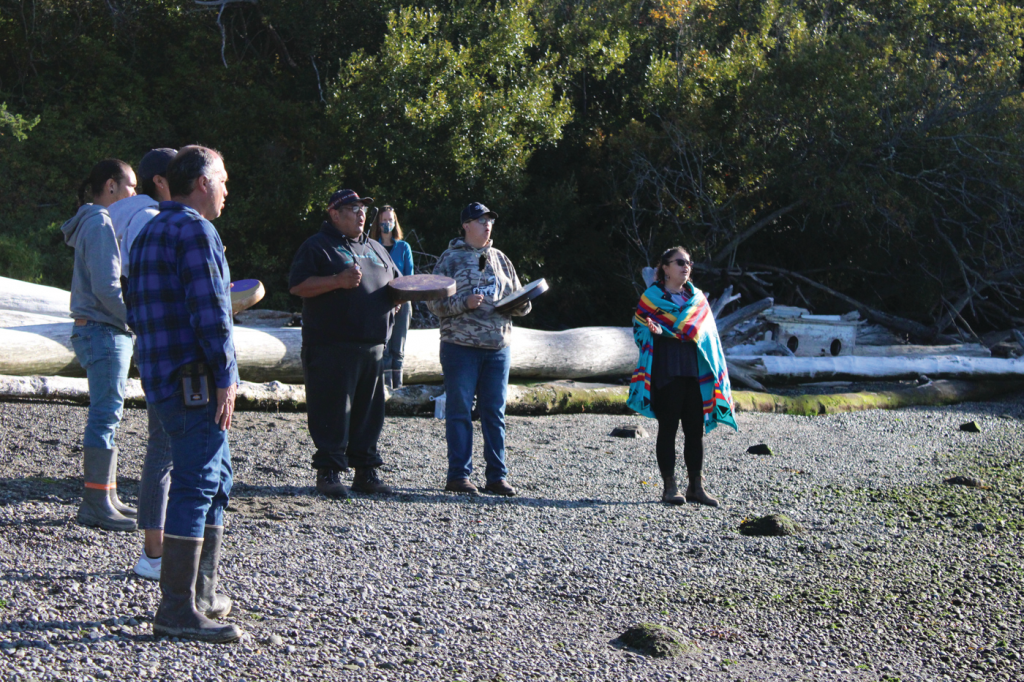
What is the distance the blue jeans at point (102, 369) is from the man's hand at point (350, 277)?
1.28 metres

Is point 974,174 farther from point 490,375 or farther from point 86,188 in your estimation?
point 86,188

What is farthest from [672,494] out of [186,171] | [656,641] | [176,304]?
[186,171]

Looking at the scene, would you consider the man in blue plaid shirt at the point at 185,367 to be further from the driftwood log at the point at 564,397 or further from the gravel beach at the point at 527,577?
the driftwood log at the point at 564,397

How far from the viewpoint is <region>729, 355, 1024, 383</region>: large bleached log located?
44.3 feet

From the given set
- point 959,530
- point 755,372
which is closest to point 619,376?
point 755,372

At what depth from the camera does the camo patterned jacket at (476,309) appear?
6.35 meters

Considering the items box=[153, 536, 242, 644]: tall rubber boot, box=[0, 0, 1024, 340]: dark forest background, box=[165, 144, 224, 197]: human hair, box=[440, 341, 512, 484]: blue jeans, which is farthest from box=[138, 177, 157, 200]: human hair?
box=[0, 0, 1024, 340]: dark forest background

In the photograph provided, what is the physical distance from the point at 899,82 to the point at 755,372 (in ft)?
19.7

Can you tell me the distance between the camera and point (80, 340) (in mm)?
4688

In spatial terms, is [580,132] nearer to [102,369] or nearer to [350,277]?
[350,277]

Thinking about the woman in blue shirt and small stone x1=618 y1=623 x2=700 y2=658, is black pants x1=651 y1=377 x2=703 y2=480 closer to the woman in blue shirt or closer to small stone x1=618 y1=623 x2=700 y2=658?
small stone x1=618 y1=623 x2=700 y2=658

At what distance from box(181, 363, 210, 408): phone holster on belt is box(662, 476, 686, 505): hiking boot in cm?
377

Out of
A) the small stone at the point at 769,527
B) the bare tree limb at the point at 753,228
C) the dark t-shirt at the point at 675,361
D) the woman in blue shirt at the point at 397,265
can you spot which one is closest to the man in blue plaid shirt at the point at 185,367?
the small stone at the point at 769,527

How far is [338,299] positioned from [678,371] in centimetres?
230
